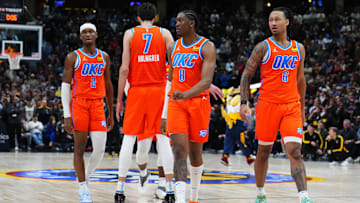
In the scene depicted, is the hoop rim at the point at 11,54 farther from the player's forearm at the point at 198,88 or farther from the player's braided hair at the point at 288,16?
the player's forearm at the point at 198,88

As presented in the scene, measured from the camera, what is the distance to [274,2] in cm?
3184

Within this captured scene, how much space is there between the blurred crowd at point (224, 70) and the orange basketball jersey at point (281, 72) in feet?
34.2

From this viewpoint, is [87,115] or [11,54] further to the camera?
[11,54]

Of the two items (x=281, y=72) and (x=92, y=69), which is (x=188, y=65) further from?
(x=92, y=69)

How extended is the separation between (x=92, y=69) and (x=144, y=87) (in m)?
0.66

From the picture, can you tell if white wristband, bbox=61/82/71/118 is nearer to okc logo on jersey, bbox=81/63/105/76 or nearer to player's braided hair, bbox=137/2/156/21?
okc logo on jersey, bbox=81/63/105/76

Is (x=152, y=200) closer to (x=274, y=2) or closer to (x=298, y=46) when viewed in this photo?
(x=298, y=46)

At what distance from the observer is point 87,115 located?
628 cm

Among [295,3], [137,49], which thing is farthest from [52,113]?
[295,3]

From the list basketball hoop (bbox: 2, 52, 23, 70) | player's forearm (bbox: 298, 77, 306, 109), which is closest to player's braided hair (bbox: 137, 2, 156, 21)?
player's forearm (bbox: 298, 77, 306, 109)

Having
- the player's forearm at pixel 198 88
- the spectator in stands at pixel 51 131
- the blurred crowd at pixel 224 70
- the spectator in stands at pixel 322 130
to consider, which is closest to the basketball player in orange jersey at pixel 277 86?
the player's forearm at pixel 198 88

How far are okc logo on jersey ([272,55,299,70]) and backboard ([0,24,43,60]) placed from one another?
→ 16.1m

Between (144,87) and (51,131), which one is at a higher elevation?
(144,87)

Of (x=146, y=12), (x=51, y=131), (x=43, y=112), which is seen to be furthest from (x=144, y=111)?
(x=43, y=112)
